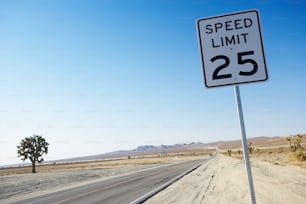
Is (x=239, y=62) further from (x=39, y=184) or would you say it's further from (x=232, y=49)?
(x=39, y=184)

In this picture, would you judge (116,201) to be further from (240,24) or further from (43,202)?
(240,24)

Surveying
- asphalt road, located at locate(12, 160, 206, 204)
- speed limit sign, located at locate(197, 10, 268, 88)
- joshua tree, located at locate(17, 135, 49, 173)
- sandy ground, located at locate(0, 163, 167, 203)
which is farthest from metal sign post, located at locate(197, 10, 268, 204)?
joshua tree, located at locate(17, 135, 49, 173)

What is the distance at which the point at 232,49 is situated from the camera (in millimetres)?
3869

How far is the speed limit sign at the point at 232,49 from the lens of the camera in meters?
3.77

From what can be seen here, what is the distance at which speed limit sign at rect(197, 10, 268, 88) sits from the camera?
3.77m

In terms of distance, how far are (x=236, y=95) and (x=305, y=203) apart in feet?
21.1

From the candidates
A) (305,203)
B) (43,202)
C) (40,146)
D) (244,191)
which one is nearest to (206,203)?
(244,191)

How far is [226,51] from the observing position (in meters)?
3.89

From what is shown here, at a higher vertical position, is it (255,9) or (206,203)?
(255,9)

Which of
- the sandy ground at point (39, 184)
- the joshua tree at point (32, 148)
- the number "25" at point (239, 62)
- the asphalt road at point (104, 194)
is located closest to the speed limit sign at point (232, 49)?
the number "25" at point (239, 62)

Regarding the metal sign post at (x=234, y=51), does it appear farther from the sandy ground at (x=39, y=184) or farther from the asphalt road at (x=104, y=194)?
the sandy ground at (x=39, y=184)

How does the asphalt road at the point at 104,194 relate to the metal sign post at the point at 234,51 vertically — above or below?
below

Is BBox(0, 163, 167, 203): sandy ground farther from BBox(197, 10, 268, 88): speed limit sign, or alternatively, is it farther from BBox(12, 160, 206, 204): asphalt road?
BBox(197, 10, 268, 88): speed limit sign

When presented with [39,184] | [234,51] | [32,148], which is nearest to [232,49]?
[234,51]
